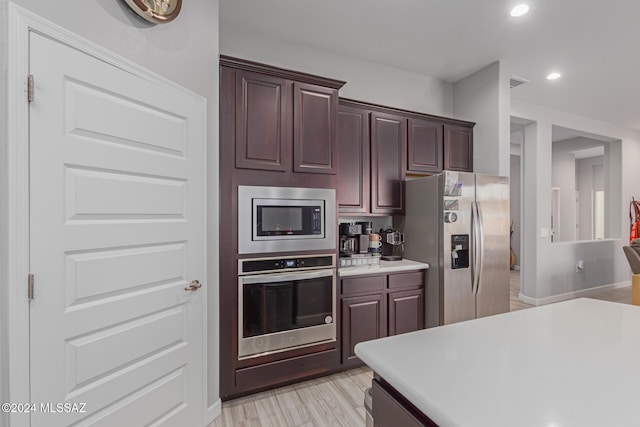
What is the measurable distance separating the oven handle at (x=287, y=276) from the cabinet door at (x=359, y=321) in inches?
12.1

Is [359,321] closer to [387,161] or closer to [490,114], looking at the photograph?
[387,161]

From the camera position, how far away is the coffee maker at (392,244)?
3.16 meters

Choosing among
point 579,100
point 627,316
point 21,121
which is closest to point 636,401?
point 627,316

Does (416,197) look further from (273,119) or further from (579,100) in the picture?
(579,100)

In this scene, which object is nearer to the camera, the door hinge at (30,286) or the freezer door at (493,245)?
the door hinge at (30,286)

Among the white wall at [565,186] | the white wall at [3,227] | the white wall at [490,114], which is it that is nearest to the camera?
the white wall at [3,227]

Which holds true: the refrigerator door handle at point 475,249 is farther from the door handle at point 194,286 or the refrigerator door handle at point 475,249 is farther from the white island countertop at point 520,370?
the door handle at point 194,286

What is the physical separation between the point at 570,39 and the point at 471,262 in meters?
2.29

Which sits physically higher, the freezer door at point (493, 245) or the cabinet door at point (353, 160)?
the cabinet door at point (353, 160)

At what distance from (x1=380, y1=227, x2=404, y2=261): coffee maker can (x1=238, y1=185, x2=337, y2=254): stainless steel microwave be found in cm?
89

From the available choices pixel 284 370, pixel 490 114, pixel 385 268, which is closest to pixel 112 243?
pixel 284 370

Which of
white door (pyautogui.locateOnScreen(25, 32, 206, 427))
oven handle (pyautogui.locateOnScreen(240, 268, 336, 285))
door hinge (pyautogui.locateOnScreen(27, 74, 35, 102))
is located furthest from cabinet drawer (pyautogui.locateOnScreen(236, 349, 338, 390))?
door hinge (pyautogui.locateOnScreen(27, 74, 35, 102))

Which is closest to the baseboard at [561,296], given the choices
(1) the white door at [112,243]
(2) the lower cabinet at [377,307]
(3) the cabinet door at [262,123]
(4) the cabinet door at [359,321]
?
(2) the lower cabinet at [377,307]

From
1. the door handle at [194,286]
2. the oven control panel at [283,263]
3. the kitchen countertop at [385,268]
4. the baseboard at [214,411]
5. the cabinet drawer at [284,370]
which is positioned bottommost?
the baseboard at [214,411]
